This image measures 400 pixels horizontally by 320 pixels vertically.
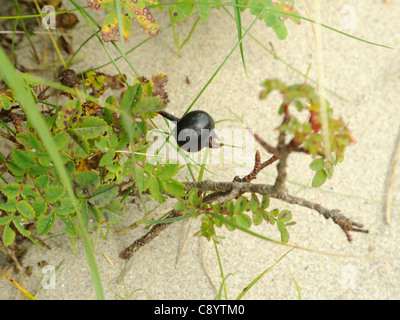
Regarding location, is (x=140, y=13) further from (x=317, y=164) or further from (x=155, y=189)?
(x=317, y=164)

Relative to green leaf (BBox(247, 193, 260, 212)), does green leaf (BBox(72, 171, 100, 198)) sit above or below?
above

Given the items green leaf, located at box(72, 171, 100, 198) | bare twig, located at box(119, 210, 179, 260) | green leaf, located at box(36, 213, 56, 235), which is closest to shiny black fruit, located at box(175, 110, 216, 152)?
bare twig, located at box(119, 210, 179, 260)

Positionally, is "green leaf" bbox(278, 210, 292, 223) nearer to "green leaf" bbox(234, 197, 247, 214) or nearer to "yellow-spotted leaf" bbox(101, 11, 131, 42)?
"green leaf" bbox(234, 197, 247, 214)

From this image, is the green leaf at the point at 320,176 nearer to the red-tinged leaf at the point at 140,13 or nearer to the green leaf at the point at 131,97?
the green leaf at the point at 131,97

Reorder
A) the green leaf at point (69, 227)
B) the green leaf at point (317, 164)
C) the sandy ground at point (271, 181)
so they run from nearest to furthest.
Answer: the green leaf at point (317, 164) → the green leaf at point (69, 227) → the sandy ground at point (271, 181)

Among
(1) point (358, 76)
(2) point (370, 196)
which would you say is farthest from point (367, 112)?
(2) point (370, 196)

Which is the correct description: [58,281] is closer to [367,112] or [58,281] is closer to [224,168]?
[224,168]

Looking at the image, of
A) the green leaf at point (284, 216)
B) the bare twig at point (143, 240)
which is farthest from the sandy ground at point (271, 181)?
the green leaf at point (284, 216)
